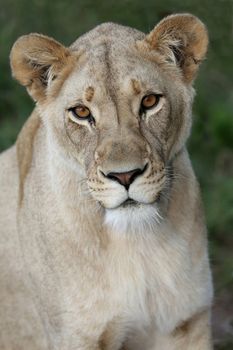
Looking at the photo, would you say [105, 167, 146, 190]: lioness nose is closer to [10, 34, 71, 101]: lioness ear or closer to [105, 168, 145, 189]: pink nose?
[105, 168, 145, 189]: pink nose

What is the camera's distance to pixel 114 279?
4.69m

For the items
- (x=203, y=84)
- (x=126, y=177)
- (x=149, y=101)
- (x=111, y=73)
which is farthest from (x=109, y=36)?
A: (x=203, y=84)

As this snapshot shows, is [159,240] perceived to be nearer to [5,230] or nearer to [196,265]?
[196,265]

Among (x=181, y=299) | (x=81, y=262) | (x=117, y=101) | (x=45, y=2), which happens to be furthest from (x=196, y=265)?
(x=45, y=2)

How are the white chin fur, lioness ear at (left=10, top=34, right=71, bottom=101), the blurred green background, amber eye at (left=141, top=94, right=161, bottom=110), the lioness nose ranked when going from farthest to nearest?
the blurred green background
lioness ear at (left=10, top=34, right=71, bottom=101)
amber eye at (left=141, top=94, right=161, bottom=110)
the white chin fur
the lioness nose

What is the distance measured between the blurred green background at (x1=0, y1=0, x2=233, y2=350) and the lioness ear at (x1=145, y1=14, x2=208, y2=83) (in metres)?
2.02

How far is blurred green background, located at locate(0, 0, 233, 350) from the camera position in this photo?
23.9ft

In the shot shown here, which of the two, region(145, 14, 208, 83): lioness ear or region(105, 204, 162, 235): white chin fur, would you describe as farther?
region(145, 14, 208, 83): lioness ear

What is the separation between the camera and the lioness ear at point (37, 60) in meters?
4.59

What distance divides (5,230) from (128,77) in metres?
1.17

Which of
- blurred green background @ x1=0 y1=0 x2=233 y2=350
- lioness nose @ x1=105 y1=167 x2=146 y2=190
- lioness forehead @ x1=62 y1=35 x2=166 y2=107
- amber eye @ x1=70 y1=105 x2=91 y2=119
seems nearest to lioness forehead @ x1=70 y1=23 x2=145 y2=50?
lioness forehead @ x1=62 y1=35 x2=166 y2=107

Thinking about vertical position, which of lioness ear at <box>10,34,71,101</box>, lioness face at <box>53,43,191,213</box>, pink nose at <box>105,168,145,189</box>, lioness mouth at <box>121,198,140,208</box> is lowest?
lioness mouth at <box>121,198,140,208</box>

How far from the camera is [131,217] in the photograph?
4.36 m

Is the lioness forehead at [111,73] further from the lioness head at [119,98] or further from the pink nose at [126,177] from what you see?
the pink nose at [126,177]
